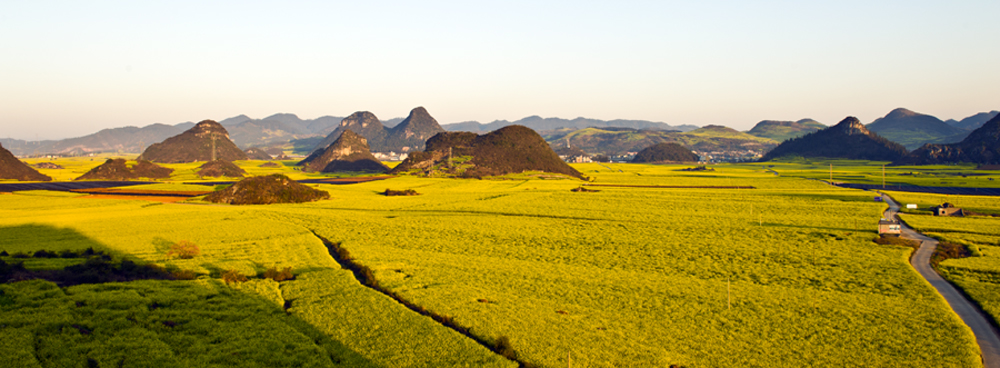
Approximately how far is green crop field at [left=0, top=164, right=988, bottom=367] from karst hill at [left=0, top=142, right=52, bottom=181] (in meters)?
81.2

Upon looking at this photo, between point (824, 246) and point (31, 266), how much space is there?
55364mm

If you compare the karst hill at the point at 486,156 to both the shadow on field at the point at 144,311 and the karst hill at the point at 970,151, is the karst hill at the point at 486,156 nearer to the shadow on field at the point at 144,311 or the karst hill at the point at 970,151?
the shadow on field at the point at 144,311

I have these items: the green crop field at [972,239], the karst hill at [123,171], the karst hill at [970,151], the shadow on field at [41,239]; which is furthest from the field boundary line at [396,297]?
the karst hill at [970,151]

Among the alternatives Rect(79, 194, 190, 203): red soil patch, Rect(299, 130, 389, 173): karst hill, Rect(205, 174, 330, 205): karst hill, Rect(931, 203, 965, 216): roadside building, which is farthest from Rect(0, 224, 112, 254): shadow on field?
Rect(299, 130, 389, 173): karst hill

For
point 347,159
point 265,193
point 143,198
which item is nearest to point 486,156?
point 347,159

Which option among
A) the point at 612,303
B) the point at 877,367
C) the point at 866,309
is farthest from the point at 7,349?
the point at 866,309

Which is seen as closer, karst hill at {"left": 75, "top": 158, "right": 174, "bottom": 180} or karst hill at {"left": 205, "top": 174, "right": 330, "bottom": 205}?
karst hill at {"left": 205, "top": 174, "right": 330, "bottom": 205}

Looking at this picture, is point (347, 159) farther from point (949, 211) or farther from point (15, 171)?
point (949, 211)

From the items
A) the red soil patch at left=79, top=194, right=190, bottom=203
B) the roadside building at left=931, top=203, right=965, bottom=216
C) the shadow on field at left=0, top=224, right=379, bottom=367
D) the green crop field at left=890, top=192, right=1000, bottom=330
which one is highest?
the red soil patch at left=79, top=194, right=190, bottom=203

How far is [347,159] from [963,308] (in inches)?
6965

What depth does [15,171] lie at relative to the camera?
116 m

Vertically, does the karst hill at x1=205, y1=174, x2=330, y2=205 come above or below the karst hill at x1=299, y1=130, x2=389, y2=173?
below

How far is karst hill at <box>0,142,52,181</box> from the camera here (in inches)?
4476

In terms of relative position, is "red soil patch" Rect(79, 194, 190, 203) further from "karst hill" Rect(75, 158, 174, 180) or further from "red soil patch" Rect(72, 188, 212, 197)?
"karst hill" Rect(75, 158, 174, 180)
